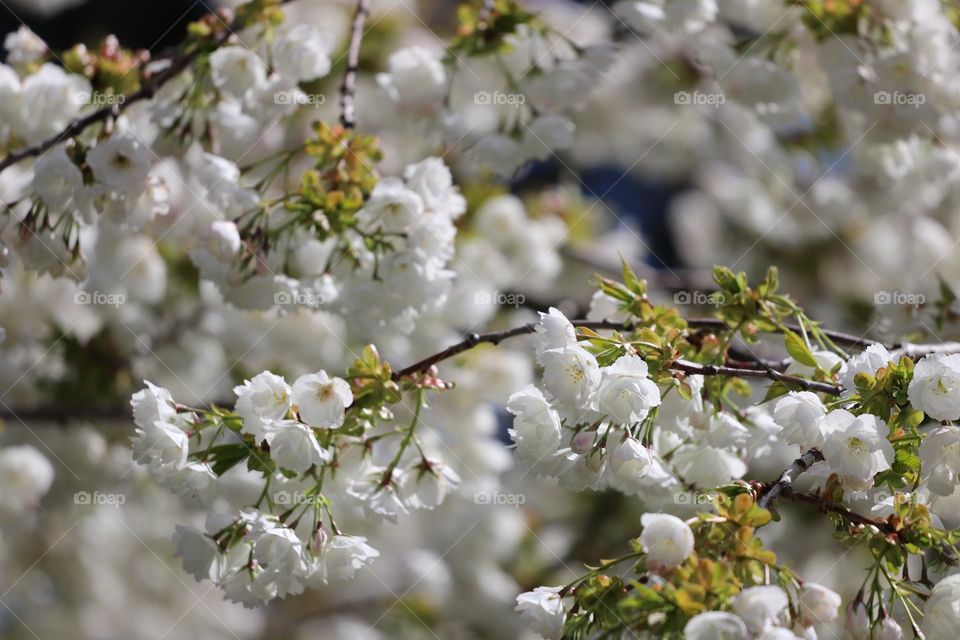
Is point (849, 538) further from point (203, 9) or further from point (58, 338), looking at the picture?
point (203, 9)

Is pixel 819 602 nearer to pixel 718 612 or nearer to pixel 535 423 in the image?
pixel 718 612

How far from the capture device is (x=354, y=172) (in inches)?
79.4

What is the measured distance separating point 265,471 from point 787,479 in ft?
2.46

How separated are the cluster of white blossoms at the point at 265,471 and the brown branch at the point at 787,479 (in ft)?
1.90

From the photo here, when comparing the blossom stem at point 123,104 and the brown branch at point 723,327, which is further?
the blossom stem at point 123,104

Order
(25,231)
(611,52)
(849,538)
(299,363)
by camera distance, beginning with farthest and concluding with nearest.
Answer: (299,363) → (611,52) → (25,231) → (849,538)

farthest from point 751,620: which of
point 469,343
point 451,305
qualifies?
point 451,305

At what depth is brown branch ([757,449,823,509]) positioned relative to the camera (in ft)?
4.34

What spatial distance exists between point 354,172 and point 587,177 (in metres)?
4.02

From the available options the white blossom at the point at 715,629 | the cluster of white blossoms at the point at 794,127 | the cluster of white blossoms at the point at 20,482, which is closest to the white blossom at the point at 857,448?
the white blossom at the point at 715,629

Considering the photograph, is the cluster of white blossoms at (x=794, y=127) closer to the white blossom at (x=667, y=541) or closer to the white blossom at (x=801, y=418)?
the white blossom at (x=801, y=418)

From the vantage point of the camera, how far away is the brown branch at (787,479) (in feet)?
4.34

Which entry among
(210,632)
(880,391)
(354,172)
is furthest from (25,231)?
(210,632)

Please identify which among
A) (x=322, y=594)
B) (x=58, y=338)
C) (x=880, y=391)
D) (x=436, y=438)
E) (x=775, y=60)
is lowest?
(x=322, y=594)
